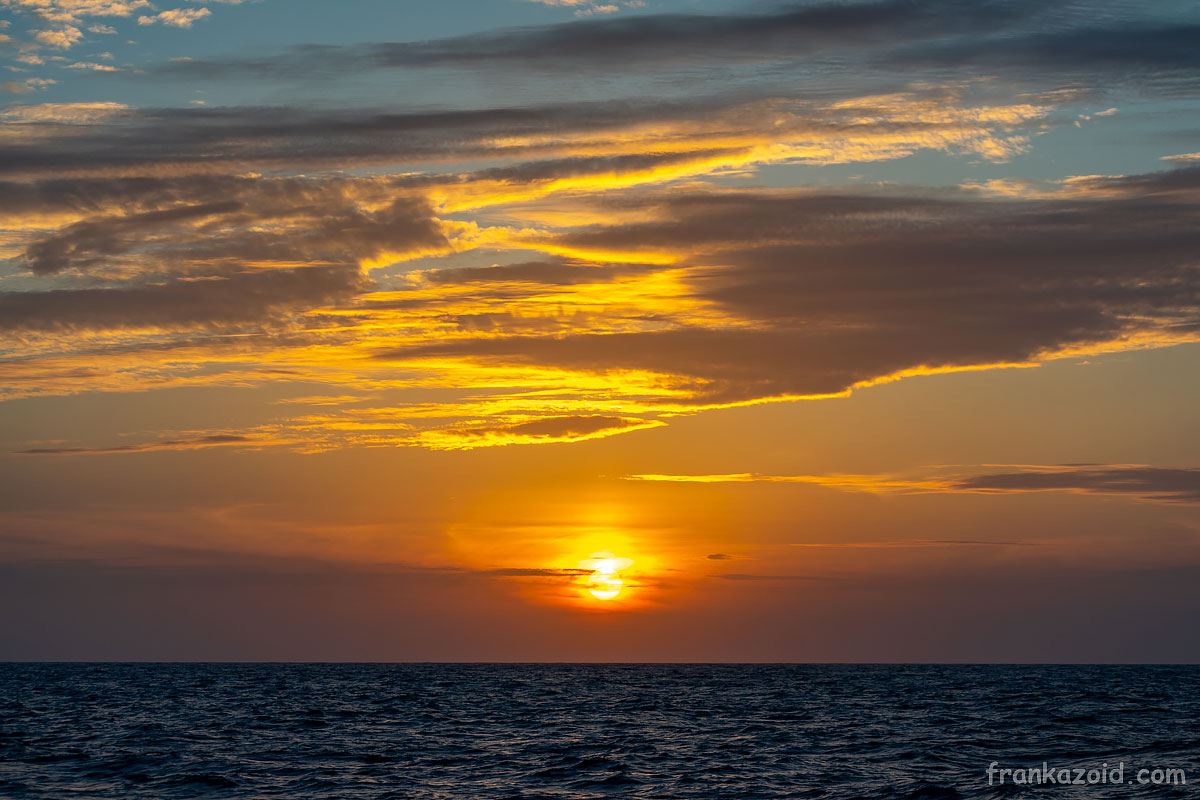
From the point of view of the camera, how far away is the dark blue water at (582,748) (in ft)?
125

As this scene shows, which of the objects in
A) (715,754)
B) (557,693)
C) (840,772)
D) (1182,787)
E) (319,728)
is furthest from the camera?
(557,693)

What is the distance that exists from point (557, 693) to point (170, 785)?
7092cm

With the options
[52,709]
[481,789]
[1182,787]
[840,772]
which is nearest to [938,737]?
[840,772]

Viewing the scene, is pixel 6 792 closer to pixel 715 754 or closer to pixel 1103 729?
pixel 715 754

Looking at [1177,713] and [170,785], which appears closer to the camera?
[170,785]

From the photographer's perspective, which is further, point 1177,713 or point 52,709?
point 52,709

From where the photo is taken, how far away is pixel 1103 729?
56938 millimetres

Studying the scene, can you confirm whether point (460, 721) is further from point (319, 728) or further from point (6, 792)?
point (6, 792)

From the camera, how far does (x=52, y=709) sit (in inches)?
3036

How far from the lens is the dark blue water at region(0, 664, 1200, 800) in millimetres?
38000

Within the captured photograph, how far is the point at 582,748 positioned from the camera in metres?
50.2

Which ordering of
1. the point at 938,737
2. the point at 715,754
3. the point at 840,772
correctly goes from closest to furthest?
the point at 840,772
the point at 715,754
the point at 938,737

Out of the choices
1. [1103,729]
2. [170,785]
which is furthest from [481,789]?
[1103,729]

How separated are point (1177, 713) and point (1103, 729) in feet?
55.9
